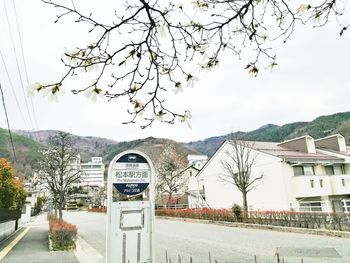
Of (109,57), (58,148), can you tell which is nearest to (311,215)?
(109,57)

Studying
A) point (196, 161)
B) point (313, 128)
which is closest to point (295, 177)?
point (196, 161)

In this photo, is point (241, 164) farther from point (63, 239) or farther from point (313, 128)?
point (313, 128)

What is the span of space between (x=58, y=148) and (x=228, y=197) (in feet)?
54.0

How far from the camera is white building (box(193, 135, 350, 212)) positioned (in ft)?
81.1

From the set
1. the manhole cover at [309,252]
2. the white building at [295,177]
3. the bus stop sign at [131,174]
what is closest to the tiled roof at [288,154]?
the white building at [295,177]

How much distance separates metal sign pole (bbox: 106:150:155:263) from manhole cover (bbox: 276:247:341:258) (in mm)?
6312

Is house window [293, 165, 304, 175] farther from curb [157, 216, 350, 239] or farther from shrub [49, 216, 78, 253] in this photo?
shrub [49, 216, 78, 253]

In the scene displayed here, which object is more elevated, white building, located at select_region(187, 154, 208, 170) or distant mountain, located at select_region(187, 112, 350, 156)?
distant mountain, located at select_region(187, 112, 350, 156)

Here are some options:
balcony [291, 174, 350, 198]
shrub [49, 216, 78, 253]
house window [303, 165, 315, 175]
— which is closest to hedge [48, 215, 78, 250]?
shrub [49, 216, 78, 253]

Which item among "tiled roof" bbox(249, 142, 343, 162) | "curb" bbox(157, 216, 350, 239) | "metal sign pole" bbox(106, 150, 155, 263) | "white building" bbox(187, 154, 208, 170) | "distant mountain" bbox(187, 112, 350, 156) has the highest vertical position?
"distant mountain" bbox(187, 112, 350, 156)

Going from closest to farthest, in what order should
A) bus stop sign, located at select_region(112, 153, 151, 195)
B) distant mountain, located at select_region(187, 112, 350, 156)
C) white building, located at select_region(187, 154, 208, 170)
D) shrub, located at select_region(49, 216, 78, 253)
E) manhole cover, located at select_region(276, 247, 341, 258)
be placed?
bus stop sign, located at select_region(112, 153, 151, 195)
manhole cover, located at select_region(276, 247, 341, 258)
shrub, located at select_region(49, 216, 78, 253)
white building, located at select_region(187, 154, 208, 170)
distant mountain, located at select_region(187, 112, 350, 156)

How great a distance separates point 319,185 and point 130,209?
24.7 m

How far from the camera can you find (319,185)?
2556cm

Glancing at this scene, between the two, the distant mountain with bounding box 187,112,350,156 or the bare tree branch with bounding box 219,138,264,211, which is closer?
the bare tree branch with bounding box 219,138,264,211
